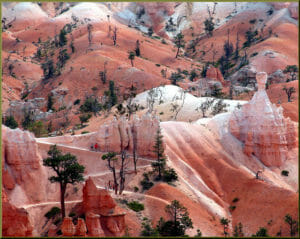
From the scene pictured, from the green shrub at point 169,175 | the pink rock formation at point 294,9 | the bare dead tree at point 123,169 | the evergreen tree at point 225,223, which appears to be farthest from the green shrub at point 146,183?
the pink rock formation at point 294,9

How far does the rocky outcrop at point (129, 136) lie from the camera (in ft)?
204

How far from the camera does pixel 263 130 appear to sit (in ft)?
231

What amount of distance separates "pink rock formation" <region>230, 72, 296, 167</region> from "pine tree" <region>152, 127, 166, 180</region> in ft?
46.2

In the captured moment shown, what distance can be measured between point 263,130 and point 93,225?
31.3m

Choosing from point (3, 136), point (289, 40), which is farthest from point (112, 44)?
point (3, 136)

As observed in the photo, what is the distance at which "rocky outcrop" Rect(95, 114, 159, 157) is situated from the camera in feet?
204

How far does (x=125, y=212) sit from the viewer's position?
165 ft

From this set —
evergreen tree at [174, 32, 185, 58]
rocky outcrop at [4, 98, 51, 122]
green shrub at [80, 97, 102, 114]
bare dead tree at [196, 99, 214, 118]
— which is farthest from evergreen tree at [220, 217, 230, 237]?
evergreen tree at [174, 32, 185, 58]

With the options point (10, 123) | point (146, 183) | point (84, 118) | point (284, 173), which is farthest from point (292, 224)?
point (10, 123)

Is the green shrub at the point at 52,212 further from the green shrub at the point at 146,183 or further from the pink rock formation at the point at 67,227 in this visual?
the green shrub at the point at 146,183

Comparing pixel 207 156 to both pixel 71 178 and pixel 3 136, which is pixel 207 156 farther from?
pixel 3 136

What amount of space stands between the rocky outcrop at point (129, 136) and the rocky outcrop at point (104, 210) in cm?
1301

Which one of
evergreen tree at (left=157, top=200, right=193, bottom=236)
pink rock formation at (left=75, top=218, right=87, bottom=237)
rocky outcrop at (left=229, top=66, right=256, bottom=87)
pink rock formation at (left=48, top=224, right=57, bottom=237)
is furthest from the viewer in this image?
rocky outcrop at (left=229, top=66, right=256, bottom=87)

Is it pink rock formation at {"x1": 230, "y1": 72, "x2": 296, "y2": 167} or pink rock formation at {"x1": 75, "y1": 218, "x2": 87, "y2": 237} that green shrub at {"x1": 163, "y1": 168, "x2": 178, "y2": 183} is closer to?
pink rock formation at {"x1": 230, "y1": 72, "x2": 296, "y2": 167}
